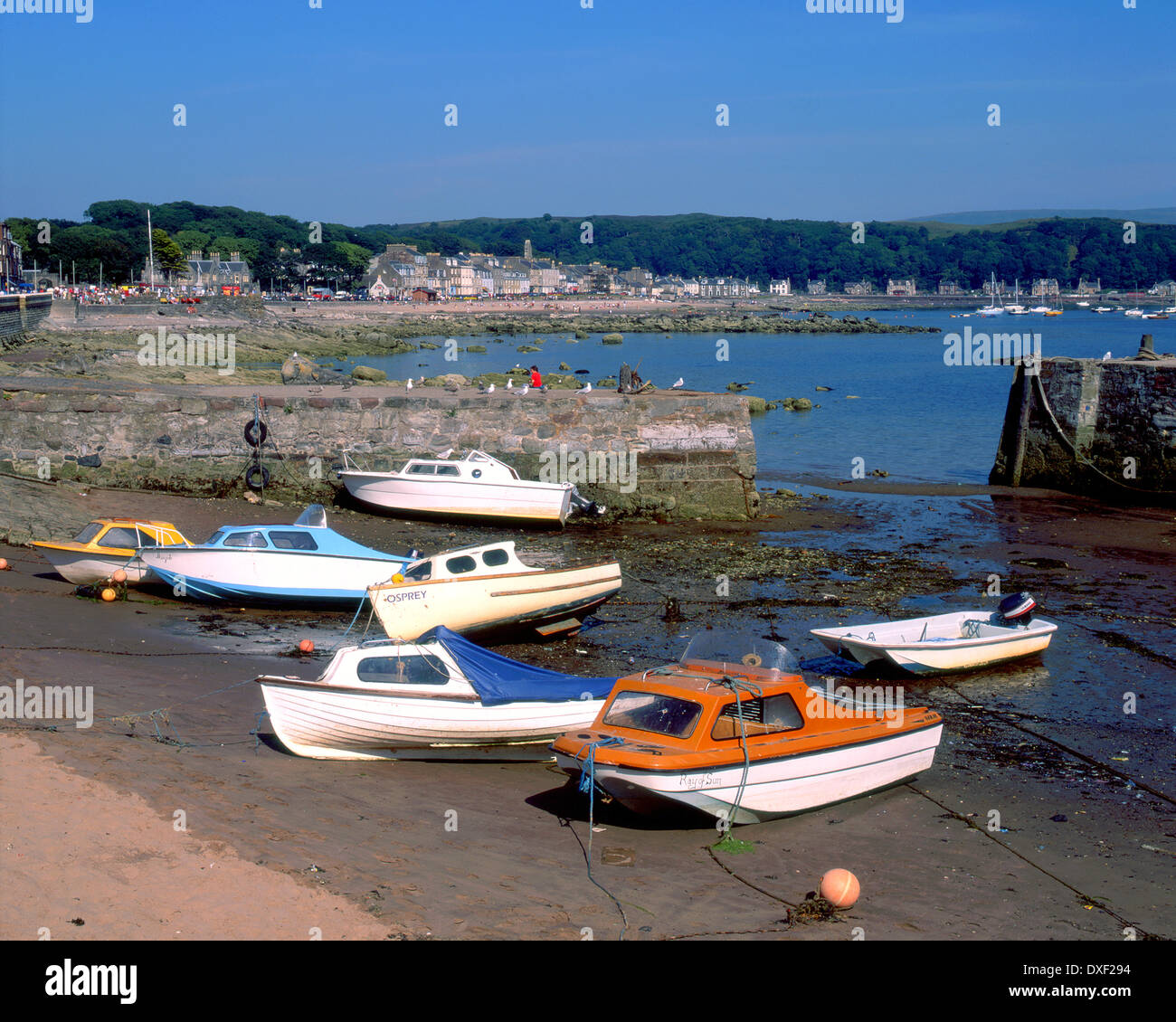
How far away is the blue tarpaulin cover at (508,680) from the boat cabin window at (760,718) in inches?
73.9

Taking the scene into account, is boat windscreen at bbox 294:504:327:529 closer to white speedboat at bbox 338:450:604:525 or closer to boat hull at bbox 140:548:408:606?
boat hull at bbox 140:548:408:606

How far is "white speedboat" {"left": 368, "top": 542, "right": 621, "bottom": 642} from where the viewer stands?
532 inches

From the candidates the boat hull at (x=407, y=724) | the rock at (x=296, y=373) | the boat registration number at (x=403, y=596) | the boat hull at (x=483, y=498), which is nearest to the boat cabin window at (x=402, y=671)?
the boat hull at (x=407, y=724)

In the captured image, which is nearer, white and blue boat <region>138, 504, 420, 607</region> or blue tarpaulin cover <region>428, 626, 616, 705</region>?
blue tarpaulin cover <region>428, 626, 616, 705</region>

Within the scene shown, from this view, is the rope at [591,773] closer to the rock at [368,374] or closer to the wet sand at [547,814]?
the wet sand at [547,814]

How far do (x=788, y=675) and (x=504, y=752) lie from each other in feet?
9.17

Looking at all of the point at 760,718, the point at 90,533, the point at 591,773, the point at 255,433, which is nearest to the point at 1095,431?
the point at 255,433

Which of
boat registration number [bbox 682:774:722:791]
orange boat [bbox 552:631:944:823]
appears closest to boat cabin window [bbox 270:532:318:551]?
orange boat [bbox 552:631:944:823]

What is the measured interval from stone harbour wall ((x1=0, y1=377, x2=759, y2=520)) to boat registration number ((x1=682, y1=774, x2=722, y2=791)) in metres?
13.7

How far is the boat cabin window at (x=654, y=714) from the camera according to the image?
874 cm

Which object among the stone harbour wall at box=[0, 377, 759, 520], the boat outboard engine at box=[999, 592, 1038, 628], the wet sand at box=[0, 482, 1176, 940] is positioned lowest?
the wet sand at box=[0, 482, 1176, 940]

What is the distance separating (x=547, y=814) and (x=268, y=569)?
7.53 meters
